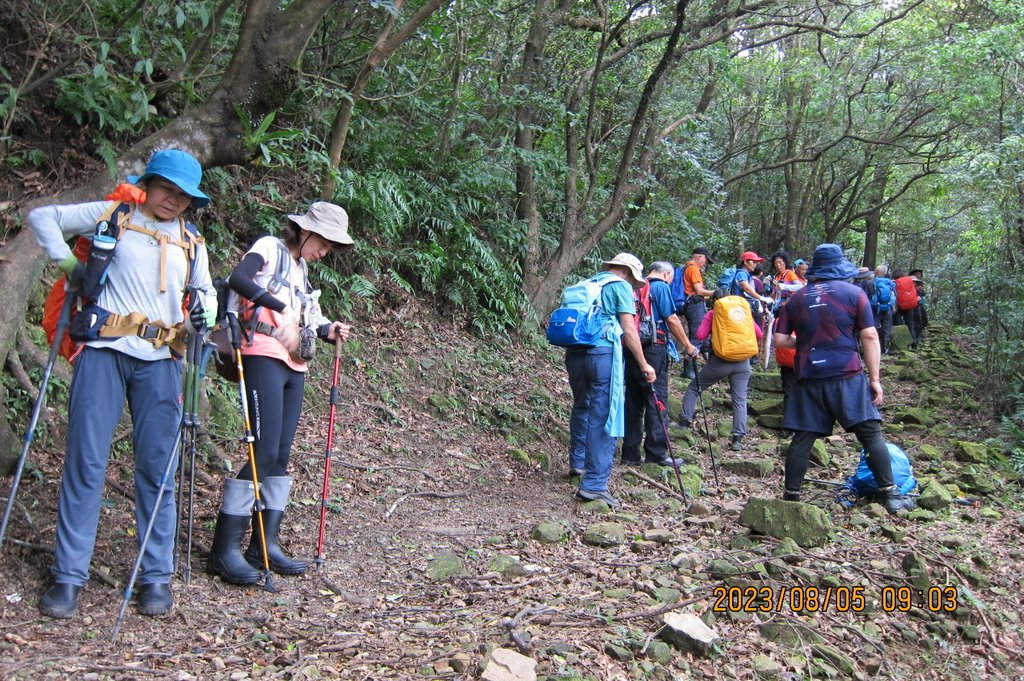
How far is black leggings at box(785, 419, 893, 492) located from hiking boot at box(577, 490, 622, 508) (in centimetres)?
142

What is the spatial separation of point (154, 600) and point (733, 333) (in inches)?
267

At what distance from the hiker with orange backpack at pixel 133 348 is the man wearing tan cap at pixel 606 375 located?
3.50 metres

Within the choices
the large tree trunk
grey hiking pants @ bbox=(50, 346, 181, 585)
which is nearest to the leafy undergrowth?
grey hiking pants @ bbox=(50, 346, 181, 585)

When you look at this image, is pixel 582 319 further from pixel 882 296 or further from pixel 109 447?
pixel 882 296

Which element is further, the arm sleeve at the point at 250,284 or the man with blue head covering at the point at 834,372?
the man with blue head covering at the point at 834,372

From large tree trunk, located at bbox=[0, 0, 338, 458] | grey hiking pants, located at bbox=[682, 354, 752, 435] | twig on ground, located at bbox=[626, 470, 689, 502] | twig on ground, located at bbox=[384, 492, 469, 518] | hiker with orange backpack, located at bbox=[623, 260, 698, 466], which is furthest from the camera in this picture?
grey hiking pants, located at bbox=[682, 354, 752, 435]

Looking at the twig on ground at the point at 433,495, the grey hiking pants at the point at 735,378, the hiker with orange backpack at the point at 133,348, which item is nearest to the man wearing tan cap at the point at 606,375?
the twig on ground at the point at 433,495

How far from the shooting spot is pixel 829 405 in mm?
6133

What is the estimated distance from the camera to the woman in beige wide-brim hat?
423 cm

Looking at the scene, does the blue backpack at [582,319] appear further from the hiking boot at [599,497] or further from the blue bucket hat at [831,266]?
the blue bucket hat at [831,266]

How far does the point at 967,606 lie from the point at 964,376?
411 inches

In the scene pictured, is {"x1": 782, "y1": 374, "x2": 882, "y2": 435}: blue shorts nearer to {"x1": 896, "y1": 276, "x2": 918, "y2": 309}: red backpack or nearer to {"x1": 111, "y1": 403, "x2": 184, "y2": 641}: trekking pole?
{"x1": 111, "y1": 403, "x2": 184, "y2": 641}: trekking pole

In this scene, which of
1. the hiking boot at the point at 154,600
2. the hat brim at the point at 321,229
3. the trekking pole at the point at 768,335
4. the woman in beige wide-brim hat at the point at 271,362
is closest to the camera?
the hiking boot at the point at 154,600

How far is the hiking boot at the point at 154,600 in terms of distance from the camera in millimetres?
3805
